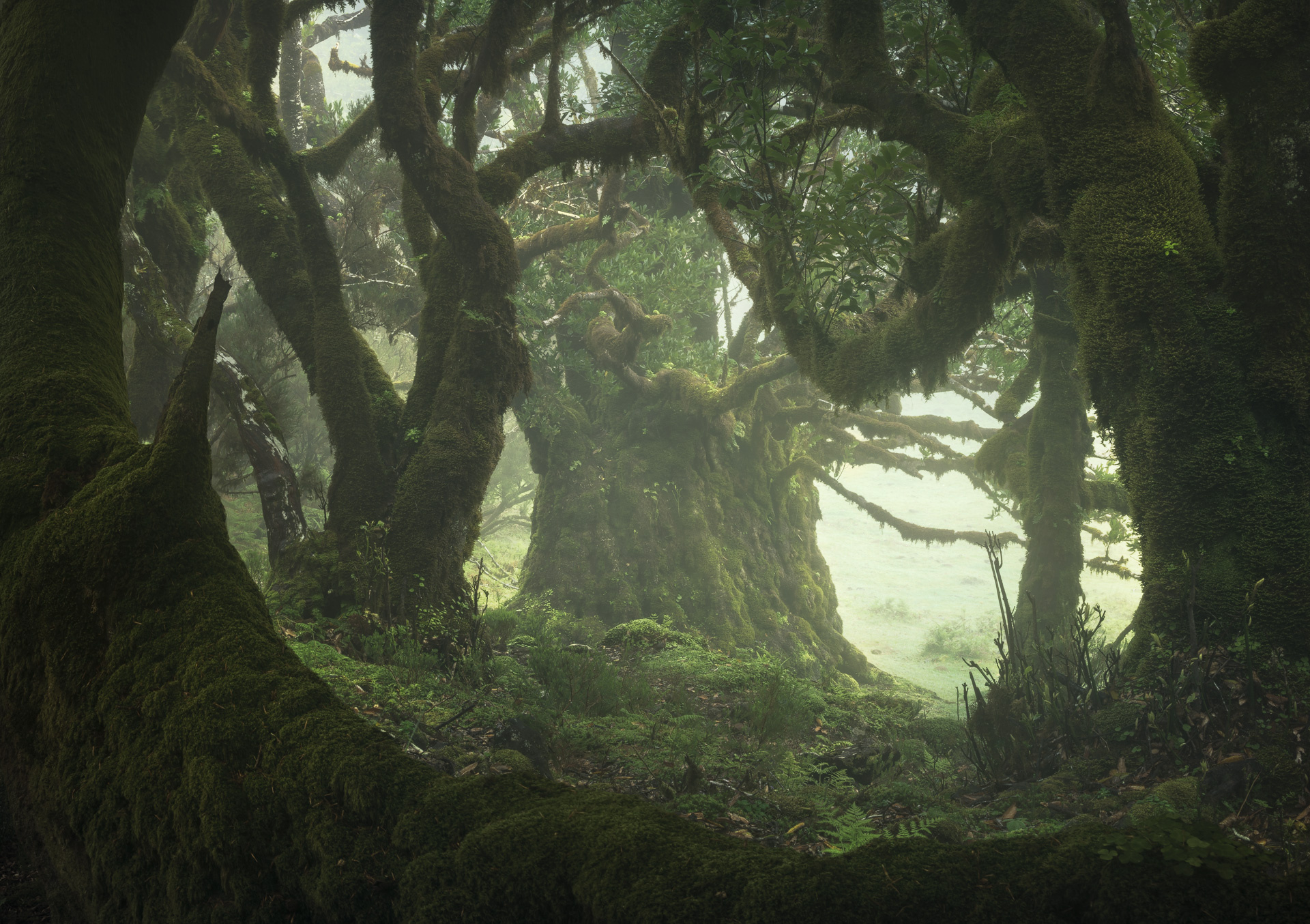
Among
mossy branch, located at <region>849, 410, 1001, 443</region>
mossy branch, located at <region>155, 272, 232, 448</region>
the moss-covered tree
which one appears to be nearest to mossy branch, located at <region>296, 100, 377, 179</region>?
the moss-covered tree

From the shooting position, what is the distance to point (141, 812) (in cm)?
246

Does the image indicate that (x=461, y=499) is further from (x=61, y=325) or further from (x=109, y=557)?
(x=109, y=557)

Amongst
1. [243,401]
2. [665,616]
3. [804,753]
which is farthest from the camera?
[665,616]

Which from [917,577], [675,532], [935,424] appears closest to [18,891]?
[675,532]

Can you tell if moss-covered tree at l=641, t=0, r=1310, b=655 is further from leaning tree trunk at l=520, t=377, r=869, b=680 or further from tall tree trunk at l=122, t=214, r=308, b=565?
leaning tree trunk at l=520, t=377, r=869, b=680

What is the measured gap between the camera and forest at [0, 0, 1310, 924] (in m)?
2.25

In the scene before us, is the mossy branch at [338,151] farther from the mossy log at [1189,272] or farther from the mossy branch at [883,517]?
the mossy branch at [883,517]

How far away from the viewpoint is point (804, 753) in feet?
19.2

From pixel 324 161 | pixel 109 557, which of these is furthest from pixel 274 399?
pixel 109 557

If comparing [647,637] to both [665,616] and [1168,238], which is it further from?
[1168,238]

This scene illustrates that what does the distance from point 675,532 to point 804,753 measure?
890cm

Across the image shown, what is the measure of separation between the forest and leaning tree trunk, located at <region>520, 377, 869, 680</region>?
1649mm

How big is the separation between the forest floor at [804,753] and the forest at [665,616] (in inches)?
→ 1.4

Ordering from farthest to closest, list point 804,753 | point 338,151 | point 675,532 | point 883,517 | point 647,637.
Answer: point 883,517
point 675,532
point 647,637
point 338,151
point 804,753
